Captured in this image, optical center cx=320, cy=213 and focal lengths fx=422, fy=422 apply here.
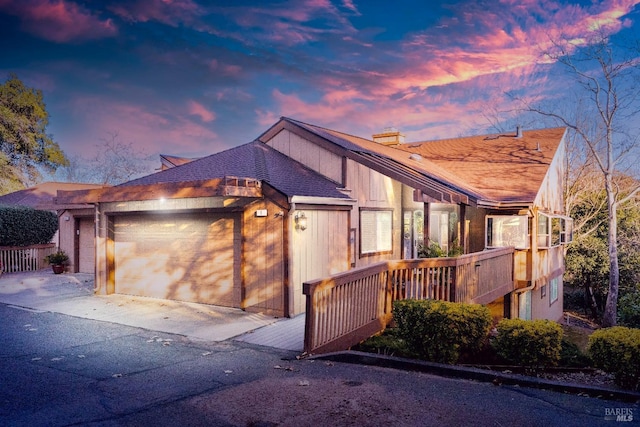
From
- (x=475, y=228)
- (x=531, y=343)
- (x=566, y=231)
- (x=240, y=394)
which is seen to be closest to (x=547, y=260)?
(x=475, y=228)

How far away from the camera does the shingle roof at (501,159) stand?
560 inches

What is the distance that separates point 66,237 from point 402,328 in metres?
15.6

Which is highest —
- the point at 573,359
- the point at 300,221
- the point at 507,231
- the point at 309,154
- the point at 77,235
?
the point at 309,154

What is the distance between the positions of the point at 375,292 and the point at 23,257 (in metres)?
16.8

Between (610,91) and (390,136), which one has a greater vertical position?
(610,91)

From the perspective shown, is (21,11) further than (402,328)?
Yes

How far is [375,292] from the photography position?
765 cm

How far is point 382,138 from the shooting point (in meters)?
20.9

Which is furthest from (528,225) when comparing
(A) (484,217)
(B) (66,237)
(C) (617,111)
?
(B) (66,237)

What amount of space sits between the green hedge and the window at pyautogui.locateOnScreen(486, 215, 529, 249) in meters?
19.1

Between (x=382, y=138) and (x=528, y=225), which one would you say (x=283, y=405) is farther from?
(x=382, y=138)

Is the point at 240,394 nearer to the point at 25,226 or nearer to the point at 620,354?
the point at 620,354

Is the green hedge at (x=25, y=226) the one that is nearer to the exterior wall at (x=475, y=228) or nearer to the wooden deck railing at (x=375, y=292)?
the wooden deck railing at (x=375, y=292)

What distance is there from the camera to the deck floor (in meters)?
7.11
